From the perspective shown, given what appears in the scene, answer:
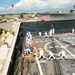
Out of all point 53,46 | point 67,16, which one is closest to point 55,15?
point 67,16

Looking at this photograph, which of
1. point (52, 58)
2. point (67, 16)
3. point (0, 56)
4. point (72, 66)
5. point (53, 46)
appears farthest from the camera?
point (67, 16)

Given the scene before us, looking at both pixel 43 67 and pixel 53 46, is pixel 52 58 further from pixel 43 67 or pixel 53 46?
pixel 53 46

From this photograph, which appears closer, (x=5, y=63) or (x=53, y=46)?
(x=5, y=63)

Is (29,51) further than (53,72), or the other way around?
(29,51)

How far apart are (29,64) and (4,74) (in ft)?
9.26

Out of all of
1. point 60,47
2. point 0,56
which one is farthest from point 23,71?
point 60,47

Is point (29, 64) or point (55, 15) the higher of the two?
point (29, 64)

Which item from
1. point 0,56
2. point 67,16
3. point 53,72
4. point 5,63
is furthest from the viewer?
point 67,16

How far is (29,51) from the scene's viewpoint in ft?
93.2

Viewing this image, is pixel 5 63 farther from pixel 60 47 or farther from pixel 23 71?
pixel 60 47

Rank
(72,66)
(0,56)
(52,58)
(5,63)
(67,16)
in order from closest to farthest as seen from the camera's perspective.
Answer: (72,66) < (52,58) < (5,63) < (0,56) < (67,16)

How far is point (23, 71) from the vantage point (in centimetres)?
2141

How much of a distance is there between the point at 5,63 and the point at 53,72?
8371 millimetres

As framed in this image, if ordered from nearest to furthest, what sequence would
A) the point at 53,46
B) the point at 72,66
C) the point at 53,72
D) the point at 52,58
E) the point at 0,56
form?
1. the point at 53,72
2. the point at 72,66
3. the point at 52,58
4. the point at 0,56
5. the point at 53,46
